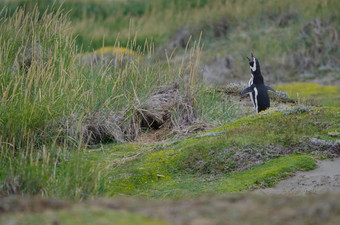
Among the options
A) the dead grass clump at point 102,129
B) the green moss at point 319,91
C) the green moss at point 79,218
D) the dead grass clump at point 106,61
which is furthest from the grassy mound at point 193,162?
the green moss at point 319,91

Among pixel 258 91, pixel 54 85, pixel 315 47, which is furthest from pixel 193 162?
pixel 315 47

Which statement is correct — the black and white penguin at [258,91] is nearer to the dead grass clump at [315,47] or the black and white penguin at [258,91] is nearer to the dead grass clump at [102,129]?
the dead grass clump at [102,129]

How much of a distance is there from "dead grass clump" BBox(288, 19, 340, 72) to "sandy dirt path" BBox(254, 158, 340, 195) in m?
10.6

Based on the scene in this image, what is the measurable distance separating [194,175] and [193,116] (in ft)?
7.55

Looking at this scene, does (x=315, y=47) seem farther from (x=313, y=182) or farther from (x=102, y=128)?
(x=313, y=182)

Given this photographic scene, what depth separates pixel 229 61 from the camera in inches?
640

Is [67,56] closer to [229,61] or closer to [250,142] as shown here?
[250,142]

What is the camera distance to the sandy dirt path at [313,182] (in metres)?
→ 4.93

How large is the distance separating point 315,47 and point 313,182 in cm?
1179

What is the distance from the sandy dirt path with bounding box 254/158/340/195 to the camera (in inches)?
194

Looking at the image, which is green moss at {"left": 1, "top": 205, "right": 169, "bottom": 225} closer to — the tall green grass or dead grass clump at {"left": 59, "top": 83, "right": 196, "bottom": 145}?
the tall green grass

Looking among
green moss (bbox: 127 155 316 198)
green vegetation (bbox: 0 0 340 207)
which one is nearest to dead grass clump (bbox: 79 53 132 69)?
green vegetation (bbox: 0 0 340 207)

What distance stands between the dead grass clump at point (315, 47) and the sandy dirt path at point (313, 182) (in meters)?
10.6

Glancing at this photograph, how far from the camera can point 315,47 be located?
16.0 m
